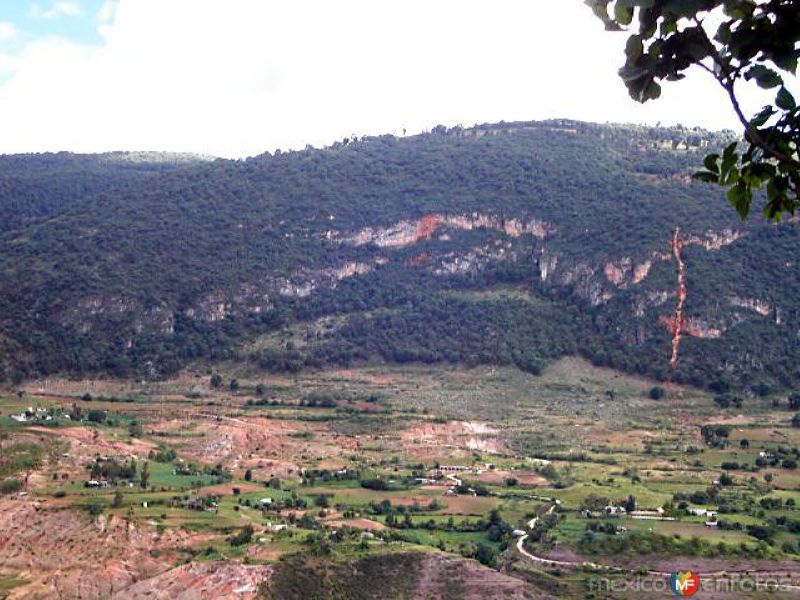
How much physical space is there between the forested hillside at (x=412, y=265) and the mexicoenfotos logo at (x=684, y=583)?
46194 mm

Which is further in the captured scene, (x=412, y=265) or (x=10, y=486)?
(x=412, y=265)

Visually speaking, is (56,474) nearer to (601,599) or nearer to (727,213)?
(601,599)

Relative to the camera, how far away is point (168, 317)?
3671 inches

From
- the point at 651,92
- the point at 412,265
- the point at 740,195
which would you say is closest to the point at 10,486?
the point at 740,195

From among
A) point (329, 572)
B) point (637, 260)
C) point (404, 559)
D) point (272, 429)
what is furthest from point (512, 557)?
point (637, 260)

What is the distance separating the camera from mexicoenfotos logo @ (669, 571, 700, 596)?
30016 millimetres

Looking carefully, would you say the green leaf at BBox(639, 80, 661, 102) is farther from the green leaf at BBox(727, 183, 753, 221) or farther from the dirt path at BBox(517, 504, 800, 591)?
the dirt path at BBox(517, 504, 800, 591)

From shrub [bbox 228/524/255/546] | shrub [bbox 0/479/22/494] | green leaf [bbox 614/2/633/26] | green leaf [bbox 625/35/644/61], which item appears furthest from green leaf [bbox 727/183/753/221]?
shrub [bbox 0/479/22/494]

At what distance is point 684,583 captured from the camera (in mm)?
30750

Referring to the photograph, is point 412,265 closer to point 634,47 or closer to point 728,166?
point 728,166

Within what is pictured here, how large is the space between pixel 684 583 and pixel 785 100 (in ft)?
94.5

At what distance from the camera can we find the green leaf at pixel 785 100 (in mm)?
4238

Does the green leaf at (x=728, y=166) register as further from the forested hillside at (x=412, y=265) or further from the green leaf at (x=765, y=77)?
the forested hillside at (x=412, y=265)

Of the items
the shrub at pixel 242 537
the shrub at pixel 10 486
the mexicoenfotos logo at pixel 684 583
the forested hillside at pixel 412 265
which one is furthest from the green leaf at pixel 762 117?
the forested hillside at pixel 412 265
